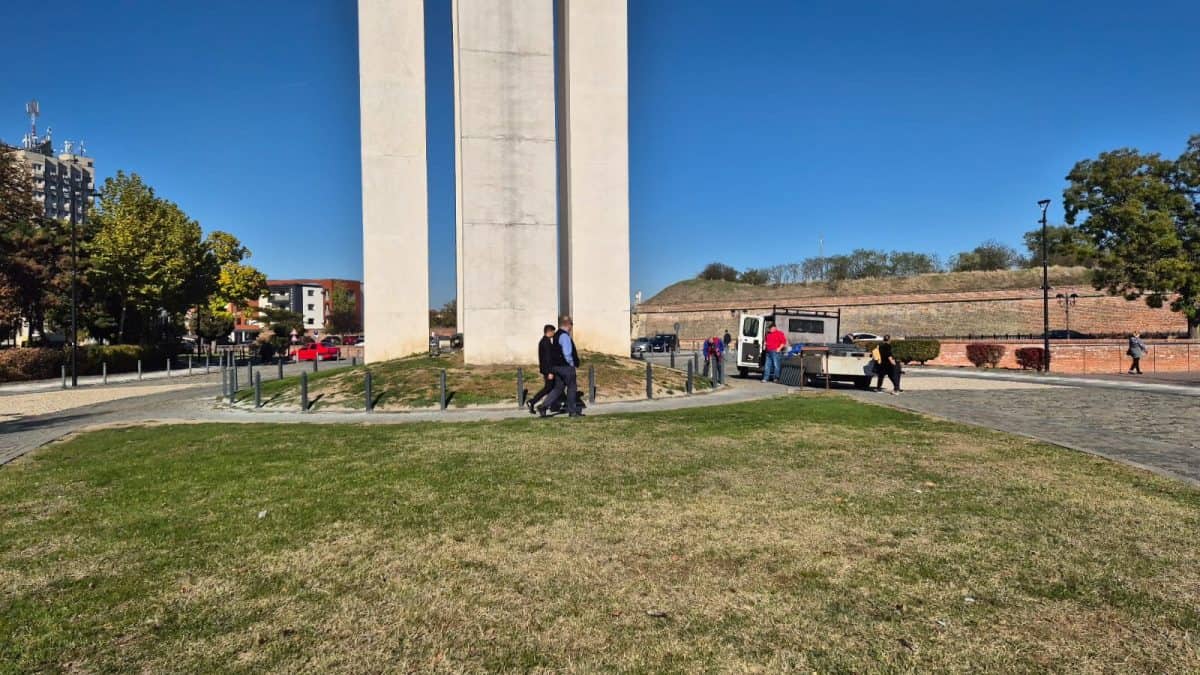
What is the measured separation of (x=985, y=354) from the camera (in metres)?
33.9

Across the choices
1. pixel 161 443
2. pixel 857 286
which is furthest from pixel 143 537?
pixel 857 286

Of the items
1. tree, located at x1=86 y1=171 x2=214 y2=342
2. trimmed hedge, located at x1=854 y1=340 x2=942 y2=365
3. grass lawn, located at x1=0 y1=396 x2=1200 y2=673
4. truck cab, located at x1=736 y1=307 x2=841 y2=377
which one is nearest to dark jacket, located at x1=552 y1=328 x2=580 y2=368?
grass lawn, located at x1=0 y1=396 x2=1200 y2=673

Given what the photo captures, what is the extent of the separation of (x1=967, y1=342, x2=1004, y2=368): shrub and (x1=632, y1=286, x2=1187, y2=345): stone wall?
2184 cm

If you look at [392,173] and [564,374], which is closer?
[564,374]

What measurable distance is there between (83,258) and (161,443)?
121 feet

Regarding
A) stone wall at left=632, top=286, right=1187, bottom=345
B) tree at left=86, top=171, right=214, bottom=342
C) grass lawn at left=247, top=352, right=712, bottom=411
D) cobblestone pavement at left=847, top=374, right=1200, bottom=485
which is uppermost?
tree at left=86, top=171, right=214, bottom=342

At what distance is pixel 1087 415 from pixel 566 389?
9836 mm

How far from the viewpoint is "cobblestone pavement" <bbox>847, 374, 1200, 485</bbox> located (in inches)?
340

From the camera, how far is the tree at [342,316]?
341ft

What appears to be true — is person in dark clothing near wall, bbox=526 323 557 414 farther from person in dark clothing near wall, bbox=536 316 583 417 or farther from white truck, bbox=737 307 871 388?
white truck, bbox=737 307 871 388

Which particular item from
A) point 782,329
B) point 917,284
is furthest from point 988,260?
point 782,329

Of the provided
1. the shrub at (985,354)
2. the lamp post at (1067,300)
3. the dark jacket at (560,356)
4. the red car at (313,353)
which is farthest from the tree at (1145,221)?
the red car at (313,353)

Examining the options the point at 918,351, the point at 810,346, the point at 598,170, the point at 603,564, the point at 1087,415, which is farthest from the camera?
the point at 918,351

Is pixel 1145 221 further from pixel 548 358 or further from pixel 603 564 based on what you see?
pixel 603 564
